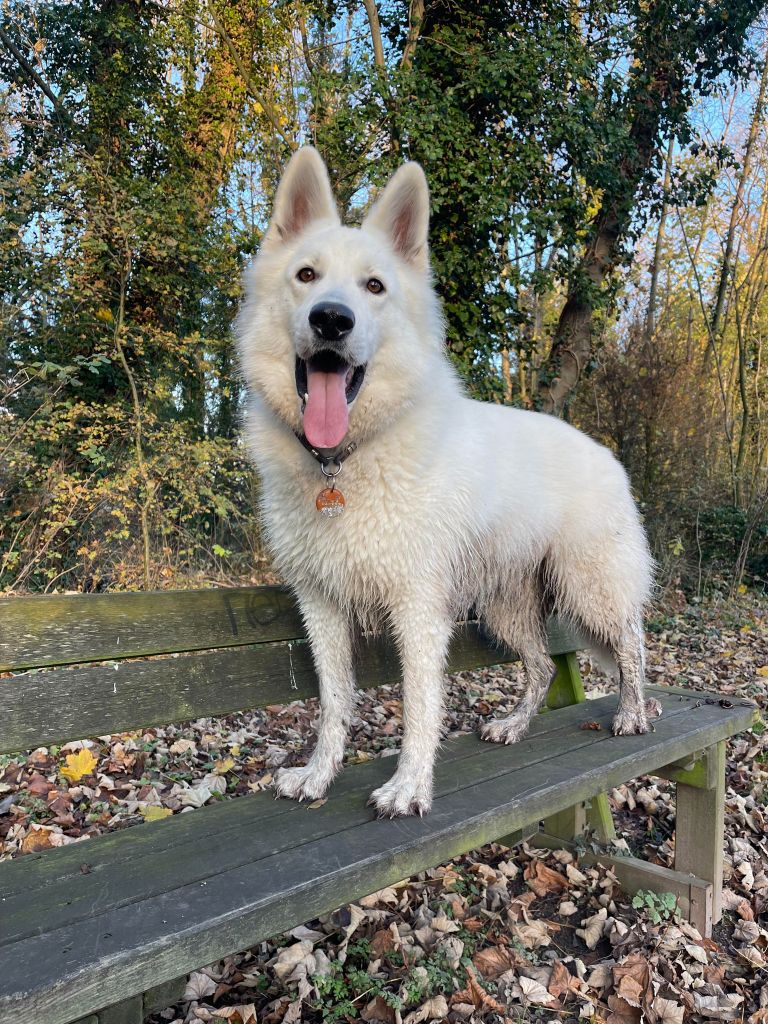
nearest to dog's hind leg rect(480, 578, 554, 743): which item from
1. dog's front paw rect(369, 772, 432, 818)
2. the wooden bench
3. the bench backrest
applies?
the wooden bench

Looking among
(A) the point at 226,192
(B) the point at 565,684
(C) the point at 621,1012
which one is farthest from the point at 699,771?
(A) the point at 226,192

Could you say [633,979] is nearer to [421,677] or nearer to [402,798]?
[402,798]

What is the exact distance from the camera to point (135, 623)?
205 cm

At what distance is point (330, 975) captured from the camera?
2379 millimetres

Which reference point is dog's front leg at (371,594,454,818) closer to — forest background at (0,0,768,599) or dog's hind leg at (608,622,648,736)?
dog's hind leg at (608,622,648,736)

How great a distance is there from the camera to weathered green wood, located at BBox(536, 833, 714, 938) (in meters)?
2.87

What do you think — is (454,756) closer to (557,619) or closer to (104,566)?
(557,619)

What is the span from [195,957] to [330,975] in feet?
4.08

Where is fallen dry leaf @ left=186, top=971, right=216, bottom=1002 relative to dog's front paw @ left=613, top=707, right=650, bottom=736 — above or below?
below

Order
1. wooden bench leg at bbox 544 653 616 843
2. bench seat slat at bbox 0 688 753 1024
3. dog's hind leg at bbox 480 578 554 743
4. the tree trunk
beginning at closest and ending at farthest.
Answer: bench seat slat at bbox 0 688 753 1024 < dog's hind leg at bbox 480 578 554 743 < wooden bench leg at bbox 544 653 616 843 < the tree trunk

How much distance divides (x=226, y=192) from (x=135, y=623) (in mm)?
7894

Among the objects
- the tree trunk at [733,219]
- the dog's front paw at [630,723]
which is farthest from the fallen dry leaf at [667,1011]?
the tree trunk at [733,219]

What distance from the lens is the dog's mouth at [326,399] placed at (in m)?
2.10

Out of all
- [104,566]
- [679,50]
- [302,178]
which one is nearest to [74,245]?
[104,566]
